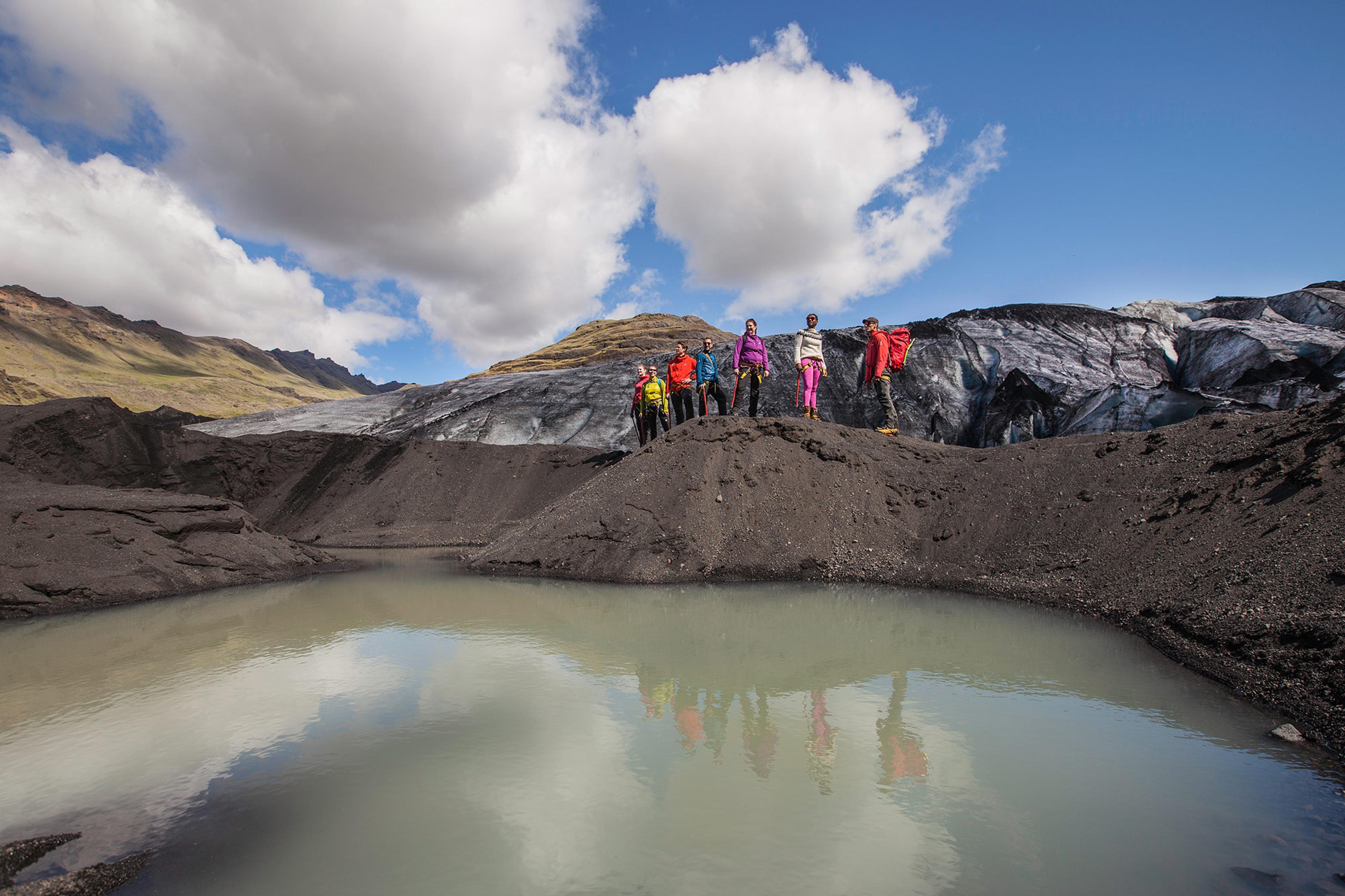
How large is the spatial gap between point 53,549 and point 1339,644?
14952mm

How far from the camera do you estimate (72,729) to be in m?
4.45

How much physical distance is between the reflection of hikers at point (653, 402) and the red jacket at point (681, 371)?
0.64m

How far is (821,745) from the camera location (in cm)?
393

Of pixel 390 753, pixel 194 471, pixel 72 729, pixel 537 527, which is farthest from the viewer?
pixel 194 471

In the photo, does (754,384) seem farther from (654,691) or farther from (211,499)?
(211,499)

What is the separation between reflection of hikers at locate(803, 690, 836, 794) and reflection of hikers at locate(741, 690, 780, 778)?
210mm

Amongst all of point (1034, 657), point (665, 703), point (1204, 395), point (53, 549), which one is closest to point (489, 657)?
point (665, 703)

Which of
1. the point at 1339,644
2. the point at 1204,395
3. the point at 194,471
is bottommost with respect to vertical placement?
the point at 1339,644

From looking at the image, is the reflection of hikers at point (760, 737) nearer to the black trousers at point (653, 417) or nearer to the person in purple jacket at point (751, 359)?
the person in purple jacket at point (751, 359)

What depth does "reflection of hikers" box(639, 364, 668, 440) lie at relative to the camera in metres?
14.8

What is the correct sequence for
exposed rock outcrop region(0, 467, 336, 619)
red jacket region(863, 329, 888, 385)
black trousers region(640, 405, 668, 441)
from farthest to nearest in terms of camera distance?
black trousers region(640, 405, 668, 441) → red jacket region(863, 329, 888, 385) → exposed rock outcrop region(0, 467, 336, 619)

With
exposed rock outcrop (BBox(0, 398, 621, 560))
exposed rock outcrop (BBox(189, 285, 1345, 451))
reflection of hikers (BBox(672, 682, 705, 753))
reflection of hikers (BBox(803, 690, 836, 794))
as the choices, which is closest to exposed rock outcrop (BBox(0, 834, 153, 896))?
reflection of hikers (BBox(672, 682, 705, 753))

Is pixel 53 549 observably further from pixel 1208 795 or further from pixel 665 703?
pixel 1208 795

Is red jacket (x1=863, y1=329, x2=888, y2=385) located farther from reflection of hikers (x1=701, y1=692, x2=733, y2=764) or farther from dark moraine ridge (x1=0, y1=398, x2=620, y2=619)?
reflection of hikers (x1=701, y1=692, x2=733, y2=764)
